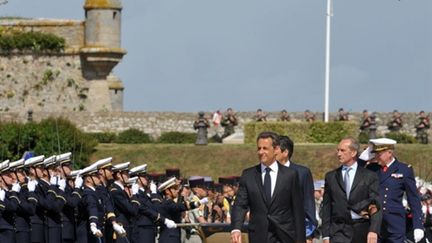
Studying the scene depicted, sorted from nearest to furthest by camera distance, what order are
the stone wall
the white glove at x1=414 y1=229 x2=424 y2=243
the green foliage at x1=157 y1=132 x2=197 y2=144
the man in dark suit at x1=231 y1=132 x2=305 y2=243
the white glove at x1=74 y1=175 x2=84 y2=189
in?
1. the man in dark suit at x1=231 y1=132 x2=305 y2=243
2. the white glove at x1=414 y1=229 x2=424 y2=243
3. the white glove at x1=74 y1=175 x2=84 y2=189
4. the green foliage at x1=157 y1=132 x2=197 y2=144
5. the stone wall

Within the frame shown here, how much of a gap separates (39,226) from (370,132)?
32454 mm

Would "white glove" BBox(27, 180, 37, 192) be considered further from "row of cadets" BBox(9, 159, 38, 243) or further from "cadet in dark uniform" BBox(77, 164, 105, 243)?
"cadet in dark uniform" BBox(77, 164, 105, 243)

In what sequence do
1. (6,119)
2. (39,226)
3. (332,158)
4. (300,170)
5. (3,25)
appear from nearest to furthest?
(300,170)
(39,226)
(332,158)
(6,119)
(3,25)

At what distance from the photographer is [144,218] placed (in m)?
25.1

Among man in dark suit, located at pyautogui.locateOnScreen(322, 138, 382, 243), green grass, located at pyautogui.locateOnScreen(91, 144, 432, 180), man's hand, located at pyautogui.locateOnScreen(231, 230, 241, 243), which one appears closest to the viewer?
man's hand, located at pyautogui.locateOnScreen(231, 230, 241, 243)

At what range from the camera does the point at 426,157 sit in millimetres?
51938

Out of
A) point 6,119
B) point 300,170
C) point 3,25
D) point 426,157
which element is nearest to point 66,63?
point 3,25

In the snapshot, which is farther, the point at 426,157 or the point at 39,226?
the point at 426,157

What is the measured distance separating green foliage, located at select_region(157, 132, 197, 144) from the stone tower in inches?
251

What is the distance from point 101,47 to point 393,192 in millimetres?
46225

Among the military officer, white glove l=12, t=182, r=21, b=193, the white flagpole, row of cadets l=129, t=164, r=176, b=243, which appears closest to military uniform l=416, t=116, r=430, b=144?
the military officer

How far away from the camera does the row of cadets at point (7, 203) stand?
22888 millimetres

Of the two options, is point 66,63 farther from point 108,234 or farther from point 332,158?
point 108,234

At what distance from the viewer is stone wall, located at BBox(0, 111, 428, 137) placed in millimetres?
62375
